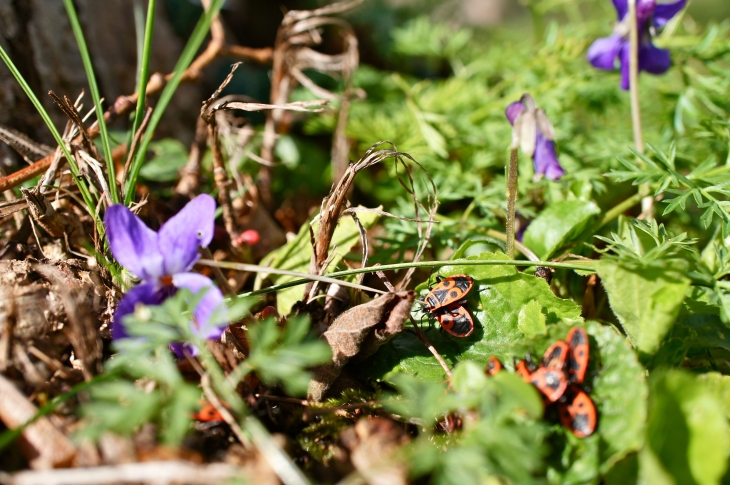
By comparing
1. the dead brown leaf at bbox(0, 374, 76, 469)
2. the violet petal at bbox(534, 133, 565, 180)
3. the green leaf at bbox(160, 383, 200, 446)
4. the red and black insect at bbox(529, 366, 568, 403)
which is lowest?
the red and black insect at bbox(529, 366, 568, 403)

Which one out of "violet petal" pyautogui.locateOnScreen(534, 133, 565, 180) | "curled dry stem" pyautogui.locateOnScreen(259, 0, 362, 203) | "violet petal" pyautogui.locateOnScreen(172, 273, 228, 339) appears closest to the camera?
"violet petal" pyautogui.locateOnScreen(172, 273, 228, 339)

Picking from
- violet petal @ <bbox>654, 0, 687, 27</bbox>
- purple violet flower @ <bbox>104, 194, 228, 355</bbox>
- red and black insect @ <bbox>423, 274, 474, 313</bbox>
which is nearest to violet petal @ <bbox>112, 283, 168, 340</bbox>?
purple violet flower @ <bbox>104, 194, 228, 355</bbox>

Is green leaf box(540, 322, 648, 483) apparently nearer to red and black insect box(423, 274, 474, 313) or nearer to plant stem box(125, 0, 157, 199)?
red and black insect box(423, 274, 474, 313)

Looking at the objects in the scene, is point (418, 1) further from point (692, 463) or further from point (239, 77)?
point (692, 463)

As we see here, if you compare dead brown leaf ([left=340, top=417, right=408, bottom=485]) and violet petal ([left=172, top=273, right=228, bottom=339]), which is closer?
dead brown leaf ([left=340, top=417, right=408, bottom=485])

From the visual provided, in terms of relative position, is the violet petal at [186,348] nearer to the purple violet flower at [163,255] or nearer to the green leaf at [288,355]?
the purple violet flower at [163,255]

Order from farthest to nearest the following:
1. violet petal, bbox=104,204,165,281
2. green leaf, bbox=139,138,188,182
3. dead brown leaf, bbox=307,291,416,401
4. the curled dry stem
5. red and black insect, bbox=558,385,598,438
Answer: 1. the curled dry stem
2. green leaf, bbox=139,138,188,182
3. dead brown leaf, bbox=307,291,416,401
4. violet petal, bbox=104,204,165,281
5. red and black insect, bbox=558,385,598,438

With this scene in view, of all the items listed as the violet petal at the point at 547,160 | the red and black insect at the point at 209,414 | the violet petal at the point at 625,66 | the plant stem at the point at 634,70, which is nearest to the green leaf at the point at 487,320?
the violet petal at the point at 547,160

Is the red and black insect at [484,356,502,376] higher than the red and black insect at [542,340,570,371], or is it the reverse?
the red and black insect at [542,340,570,371]
